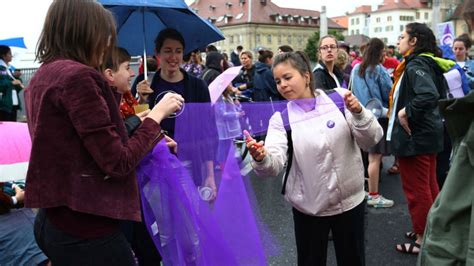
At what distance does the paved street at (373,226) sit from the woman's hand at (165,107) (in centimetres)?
230

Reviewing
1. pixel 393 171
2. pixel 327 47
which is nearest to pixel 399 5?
pixel 393 171

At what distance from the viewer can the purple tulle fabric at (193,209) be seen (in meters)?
2.26

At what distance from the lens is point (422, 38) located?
12.0 feet

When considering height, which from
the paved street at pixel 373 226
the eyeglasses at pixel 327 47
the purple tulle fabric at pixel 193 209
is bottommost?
the paved street at pixel 373 226

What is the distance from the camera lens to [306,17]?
97.5 meters

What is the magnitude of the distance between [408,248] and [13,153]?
3.31 m

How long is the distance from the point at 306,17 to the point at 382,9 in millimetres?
33789

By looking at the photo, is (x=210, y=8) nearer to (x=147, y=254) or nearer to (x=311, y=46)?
(x=311, y=46)

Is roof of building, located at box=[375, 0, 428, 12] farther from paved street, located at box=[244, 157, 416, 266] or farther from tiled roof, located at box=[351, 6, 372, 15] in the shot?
paved street, located at box=[244, 157, 416, 266]

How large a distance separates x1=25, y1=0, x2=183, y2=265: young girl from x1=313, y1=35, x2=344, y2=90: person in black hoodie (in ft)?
9.19

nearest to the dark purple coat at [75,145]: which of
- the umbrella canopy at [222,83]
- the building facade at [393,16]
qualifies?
the umbrella canopy at [222,83]

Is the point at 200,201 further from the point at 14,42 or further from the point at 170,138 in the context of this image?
the point at 14,42

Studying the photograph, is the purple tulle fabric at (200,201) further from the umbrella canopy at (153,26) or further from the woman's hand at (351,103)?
the umbrella canopy at (153,26)

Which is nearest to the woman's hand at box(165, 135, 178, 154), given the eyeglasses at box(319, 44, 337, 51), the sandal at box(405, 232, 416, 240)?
the eyeglasses at box(319, 44, 337, 51)
